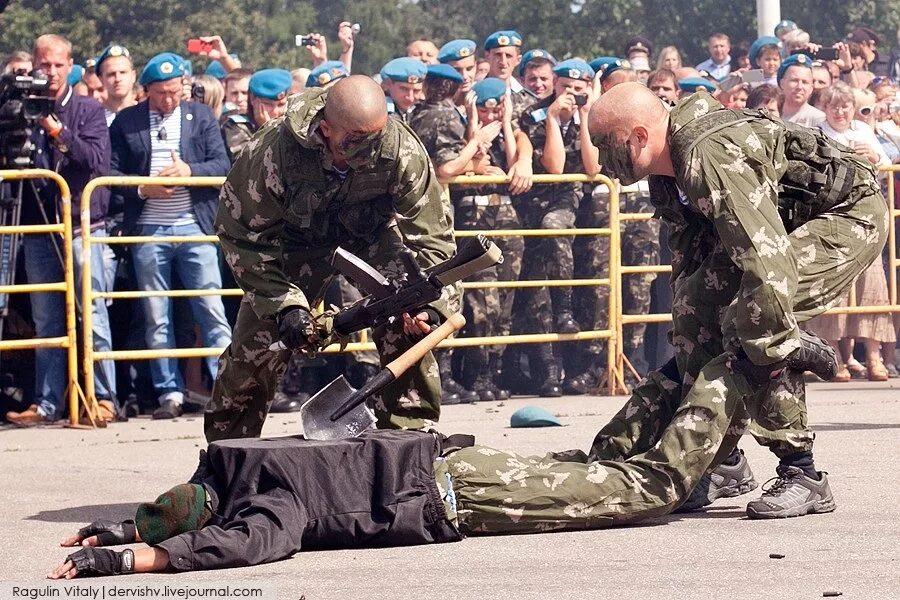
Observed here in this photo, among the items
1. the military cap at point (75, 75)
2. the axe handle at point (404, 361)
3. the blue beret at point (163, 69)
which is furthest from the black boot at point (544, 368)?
the axe handle at point (404, 361)

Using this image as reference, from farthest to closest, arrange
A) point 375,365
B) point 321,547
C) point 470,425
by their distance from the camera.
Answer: point 375,365
point 470,425
point 321,547

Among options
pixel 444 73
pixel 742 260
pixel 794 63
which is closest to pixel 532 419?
pixel 444 73

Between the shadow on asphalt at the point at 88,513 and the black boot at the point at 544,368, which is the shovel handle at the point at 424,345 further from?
the black boot at the point at 544,368

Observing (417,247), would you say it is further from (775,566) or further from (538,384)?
(538,384)

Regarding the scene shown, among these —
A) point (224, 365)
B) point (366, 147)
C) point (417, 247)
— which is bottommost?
point (224, 365)

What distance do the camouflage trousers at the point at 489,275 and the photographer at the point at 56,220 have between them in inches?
97.2

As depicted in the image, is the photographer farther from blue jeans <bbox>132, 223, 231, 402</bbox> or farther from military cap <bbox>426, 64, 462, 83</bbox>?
military cap <bbox>426, 64, 462, 83</bbox>

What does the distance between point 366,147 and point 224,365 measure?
1250 millimetres

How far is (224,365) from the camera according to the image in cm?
684

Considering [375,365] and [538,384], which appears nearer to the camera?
[375,365]

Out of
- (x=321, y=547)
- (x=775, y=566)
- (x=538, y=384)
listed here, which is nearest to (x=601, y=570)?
(x=775, y=566)

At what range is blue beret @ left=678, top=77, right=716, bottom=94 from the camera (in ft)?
40.2

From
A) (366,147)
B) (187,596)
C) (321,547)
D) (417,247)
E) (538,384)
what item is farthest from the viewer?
(538,384)

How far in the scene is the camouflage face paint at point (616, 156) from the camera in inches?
237
